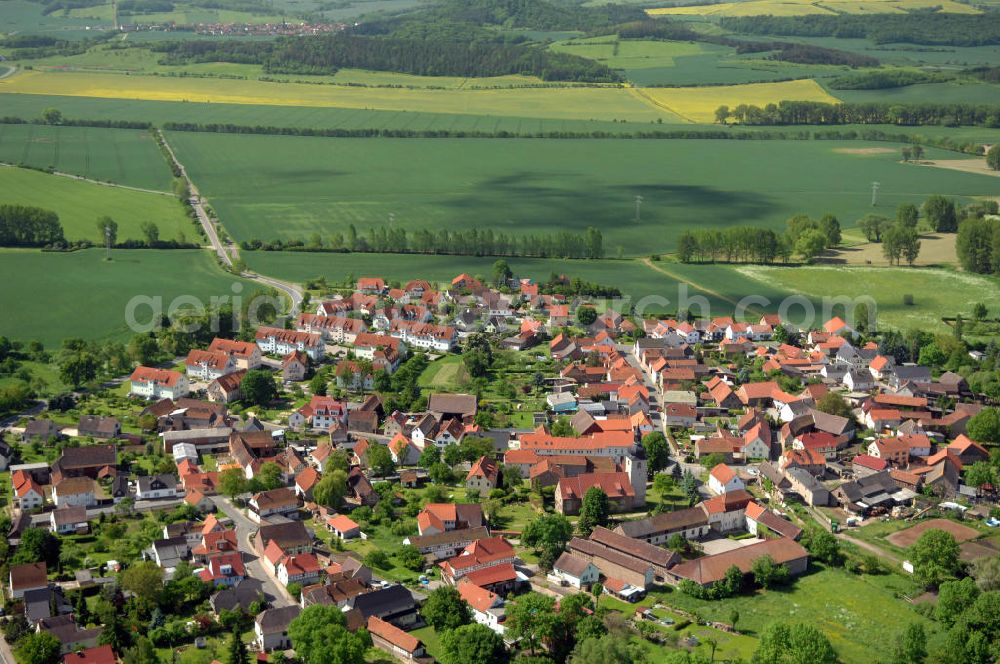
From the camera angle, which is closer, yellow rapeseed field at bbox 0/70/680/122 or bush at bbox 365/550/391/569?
bush at bbox 365/550/391/569

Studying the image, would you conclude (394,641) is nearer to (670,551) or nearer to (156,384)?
(670,551)

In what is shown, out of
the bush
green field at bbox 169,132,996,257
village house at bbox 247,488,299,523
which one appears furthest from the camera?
green field at bbox 169,132,996,257

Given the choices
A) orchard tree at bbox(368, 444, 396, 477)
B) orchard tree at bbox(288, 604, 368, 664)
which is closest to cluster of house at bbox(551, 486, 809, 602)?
orchard tree at bbox(288, 604, 368, 664)

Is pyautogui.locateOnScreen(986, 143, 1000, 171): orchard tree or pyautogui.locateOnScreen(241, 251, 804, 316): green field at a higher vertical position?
pyautogui.locateOnScreen(986, 143, 1000, 171): orchard tree

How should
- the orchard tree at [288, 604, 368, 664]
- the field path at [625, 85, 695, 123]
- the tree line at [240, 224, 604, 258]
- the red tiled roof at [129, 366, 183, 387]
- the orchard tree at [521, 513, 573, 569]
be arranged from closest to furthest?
the orchard tree at [288, 604, 368, 664] → the orchard tree at [521, 513, 573, 569] → the red tiled roof at [129, 366, 183, 387] → the tree line at [240, 224, 604, 258] → the field path at [625, 85, 695, 123]

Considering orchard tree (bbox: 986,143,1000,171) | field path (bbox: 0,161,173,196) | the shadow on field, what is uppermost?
orchard tree (bbox: 986,143,1000,171)

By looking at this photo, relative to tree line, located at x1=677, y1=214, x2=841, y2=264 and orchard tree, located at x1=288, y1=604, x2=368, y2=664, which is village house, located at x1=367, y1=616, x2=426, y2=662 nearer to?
orchard tree, located at x1=288, y1=604, x2=368, y2=664

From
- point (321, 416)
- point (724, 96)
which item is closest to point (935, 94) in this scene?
point (724, 96)

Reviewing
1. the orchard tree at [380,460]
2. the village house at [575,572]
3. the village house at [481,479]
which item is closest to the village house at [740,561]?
the village house at [575,572]
